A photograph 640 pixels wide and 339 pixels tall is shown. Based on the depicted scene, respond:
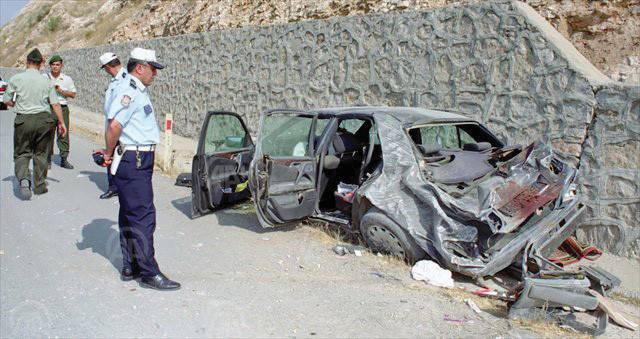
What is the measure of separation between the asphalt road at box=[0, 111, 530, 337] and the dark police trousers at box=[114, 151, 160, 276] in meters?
0.31

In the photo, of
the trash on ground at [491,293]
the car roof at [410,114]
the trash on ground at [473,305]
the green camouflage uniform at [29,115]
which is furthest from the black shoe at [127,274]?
the green camouflage uniform at [29,115]

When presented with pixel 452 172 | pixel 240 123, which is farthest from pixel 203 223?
pixel 452 172

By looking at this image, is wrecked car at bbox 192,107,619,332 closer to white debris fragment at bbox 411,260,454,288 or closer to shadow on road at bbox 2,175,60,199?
white debris fragment at bbox 411,260,454,288

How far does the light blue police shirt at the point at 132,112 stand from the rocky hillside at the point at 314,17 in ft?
20.0

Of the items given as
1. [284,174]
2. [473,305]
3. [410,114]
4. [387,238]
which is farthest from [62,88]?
[473,305]

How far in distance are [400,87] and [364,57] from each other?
3.25 ft

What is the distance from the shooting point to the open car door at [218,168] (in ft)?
18.7

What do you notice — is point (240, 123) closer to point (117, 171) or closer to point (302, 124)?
point (302, 124)

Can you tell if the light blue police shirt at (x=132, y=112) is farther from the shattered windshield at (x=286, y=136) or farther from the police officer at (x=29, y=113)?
the police officer at (x=29, y=113)

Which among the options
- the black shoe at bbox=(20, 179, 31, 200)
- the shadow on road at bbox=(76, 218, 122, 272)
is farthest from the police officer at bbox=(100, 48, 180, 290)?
the black shoe at bbox=(20, 179, 31, 200)

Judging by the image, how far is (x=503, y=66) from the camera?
6.48 metres

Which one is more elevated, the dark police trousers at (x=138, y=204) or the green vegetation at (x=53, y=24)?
the green vegetation at (x=53, y=24)

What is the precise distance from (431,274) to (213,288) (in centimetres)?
183

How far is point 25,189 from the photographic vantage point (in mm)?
6742
